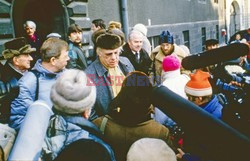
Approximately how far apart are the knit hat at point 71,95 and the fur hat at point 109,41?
4.24 feet

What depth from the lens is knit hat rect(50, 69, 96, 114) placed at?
5.63ft

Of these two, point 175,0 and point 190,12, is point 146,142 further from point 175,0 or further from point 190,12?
point 190,12

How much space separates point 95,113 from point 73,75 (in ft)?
3.92

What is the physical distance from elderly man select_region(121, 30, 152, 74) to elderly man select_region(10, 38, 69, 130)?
6.24 feet

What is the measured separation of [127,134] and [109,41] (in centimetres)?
129

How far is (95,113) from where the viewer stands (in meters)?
2.96

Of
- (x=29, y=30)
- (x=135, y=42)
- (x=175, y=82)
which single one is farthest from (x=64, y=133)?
(x=29, y=30)

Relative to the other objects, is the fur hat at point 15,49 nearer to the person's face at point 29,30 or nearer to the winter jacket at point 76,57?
the winter jacket at point 76,57

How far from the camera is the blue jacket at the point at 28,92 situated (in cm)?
263

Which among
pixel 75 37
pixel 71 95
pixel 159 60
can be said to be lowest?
pixel 159 60

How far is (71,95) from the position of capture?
171 cm

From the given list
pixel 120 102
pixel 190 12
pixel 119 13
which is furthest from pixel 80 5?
pixel 190 12

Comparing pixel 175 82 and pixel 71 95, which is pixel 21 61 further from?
pixel 71 95

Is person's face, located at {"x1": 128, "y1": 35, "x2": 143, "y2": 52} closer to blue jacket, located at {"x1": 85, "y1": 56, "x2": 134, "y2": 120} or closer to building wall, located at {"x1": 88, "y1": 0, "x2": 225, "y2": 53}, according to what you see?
blue jacket, located at {"x1": 85, "y1": 56, "x2": 134, "y2": 120}
